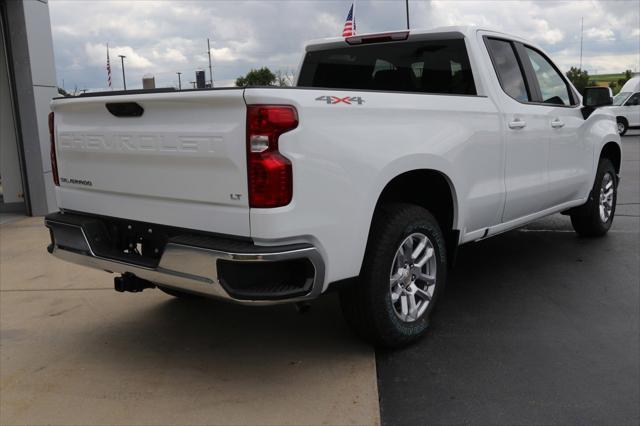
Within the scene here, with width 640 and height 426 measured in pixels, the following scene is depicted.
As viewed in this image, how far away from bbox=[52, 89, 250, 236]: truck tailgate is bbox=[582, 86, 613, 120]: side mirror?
4.00 meters

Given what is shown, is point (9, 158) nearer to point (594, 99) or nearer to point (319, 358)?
point (319, 358)

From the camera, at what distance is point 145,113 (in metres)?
3.21

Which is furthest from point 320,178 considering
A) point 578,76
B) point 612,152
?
point 578,76

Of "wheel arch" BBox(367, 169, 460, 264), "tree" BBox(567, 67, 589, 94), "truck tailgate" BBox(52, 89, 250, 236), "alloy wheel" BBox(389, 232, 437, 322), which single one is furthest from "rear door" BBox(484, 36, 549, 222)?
"tree" BBox(567, 67, 589, 94)

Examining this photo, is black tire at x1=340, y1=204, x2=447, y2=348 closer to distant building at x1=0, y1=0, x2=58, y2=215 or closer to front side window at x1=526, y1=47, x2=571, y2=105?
front side window at x1=526, y1=47, x2=571, y2=105

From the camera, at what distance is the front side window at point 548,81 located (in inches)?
206

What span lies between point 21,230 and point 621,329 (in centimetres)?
703

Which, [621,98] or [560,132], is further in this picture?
[621,98]

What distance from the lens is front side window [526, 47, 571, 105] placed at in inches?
206

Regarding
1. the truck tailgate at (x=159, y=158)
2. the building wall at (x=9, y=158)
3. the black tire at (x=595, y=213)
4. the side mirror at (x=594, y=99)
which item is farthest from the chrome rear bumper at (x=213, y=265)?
the building wall at (x=9, y=158)

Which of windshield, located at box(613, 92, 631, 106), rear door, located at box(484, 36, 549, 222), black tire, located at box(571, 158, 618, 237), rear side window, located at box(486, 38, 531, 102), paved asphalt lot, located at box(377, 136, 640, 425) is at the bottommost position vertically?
paved asphalt lot, located at box(377, 136, 640, 425)

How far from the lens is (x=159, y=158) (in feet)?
10.4

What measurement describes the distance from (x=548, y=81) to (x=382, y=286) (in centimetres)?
303

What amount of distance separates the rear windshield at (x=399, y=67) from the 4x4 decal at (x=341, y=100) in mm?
1528
